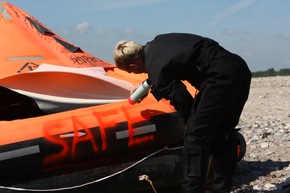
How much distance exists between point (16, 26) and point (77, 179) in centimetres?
289

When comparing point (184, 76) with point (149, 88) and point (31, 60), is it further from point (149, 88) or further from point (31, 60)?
point (31, 60)

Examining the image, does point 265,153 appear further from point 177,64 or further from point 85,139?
point 177,64

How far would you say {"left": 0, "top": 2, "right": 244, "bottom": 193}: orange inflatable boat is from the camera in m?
3.71

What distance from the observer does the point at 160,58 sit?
329 cm

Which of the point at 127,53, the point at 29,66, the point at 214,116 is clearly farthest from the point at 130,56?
the point at 29,66

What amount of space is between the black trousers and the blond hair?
1.70 ft

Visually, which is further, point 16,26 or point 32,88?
point 16,26

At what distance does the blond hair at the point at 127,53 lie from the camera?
3430 mm

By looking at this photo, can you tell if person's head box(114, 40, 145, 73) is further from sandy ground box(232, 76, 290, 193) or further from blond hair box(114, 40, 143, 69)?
sandy ground box(232, 76, 290, 193)

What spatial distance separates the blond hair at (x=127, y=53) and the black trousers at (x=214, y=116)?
20.4 inches

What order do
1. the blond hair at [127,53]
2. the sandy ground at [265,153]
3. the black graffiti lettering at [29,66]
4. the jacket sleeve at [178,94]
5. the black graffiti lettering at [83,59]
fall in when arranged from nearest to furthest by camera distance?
the jacket sleeve at [178,94] < the blond hair at [127,53] < the sandy ground at [265,153] < the black graffiti lettering at [29,66] < the black graffiti lettering at [83,59]

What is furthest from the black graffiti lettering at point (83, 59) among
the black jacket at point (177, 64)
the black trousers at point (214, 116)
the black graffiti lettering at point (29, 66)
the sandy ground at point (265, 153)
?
the black trousers at point (214, 116)

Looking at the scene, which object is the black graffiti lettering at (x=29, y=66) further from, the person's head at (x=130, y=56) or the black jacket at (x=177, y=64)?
the black jacket at (x=177, y=64)

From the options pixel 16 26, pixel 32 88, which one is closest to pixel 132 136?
pixel 32 88
